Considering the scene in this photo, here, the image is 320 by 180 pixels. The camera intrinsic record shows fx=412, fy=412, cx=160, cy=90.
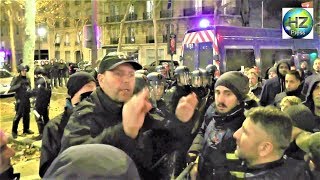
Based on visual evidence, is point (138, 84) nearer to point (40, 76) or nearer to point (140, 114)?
point (140, 114)

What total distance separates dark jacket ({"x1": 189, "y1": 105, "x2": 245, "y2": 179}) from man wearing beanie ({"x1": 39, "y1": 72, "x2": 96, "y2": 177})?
0.82 metres

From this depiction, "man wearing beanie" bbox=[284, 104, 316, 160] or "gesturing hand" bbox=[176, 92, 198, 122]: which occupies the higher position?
"gesturing hand" bbox=[176, 92, 198, 122]

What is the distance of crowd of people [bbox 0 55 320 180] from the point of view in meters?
1.40

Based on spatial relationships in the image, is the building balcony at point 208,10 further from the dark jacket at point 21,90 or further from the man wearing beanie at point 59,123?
the man wearing beanie at point 59,123

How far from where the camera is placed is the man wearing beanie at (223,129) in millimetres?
2201

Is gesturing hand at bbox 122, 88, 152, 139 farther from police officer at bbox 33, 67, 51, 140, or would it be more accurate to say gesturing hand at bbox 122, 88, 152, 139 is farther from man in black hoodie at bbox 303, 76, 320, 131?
police officer at bbox 33, 67, 51, 140

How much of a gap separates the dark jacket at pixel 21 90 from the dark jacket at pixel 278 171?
6372 millimetres

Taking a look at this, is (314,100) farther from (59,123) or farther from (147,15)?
(147,15)

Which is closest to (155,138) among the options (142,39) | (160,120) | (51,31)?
(160,120)

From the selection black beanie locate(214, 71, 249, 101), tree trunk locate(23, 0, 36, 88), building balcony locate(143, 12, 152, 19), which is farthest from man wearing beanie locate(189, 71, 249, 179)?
building balcony locate(143, 12, 152, 19)

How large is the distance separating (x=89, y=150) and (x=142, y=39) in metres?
18.1

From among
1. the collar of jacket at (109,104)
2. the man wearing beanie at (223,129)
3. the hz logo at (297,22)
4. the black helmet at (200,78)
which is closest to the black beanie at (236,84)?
the man wearing beanie at (223,129)

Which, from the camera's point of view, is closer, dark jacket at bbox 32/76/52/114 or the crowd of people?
the crowd of people

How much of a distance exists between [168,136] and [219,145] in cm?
30
